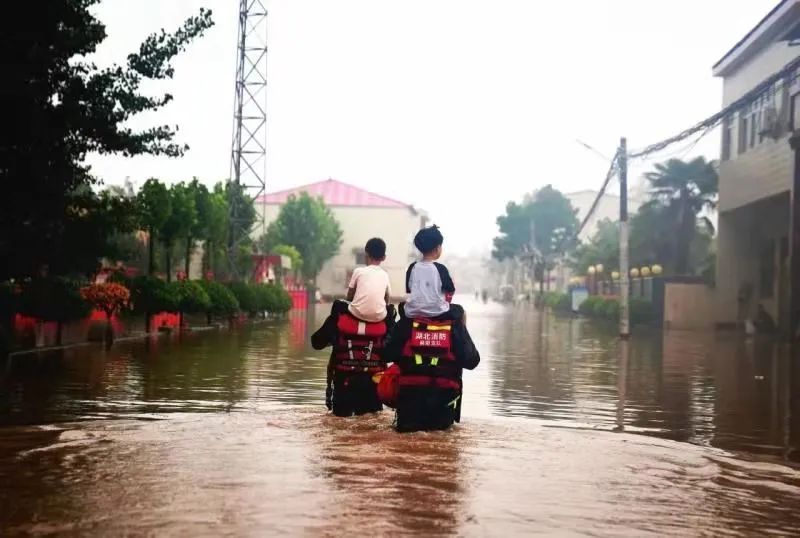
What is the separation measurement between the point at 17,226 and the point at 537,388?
329 inches

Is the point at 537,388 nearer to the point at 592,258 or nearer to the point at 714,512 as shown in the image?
the point at 714,512

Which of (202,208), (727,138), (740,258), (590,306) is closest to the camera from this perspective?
(202,208)

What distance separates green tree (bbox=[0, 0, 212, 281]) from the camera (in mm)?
15102

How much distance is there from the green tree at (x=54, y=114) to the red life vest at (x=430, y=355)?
8.41 meters

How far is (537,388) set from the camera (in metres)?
14.9

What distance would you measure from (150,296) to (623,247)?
14648 millimetres

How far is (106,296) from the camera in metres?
22.2

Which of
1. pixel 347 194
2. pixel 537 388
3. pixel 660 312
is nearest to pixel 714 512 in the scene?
pixel 537 388

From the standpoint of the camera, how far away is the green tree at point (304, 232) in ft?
312

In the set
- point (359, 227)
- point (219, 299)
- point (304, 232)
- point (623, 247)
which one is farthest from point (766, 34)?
point (359, 227)

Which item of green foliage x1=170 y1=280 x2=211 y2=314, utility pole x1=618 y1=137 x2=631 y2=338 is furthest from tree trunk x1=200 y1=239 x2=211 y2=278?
utility pole x1=618 y1=137 x2=631 y2=338

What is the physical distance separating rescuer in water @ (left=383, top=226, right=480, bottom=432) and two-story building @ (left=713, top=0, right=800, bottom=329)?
80.4 feet

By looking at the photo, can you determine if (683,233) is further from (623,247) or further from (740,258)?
(623,247)

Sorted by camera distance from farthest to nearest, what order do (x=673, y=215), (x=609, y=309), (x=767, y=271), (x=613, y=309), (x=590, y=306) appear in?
1. (x=673, y=215)
2. (x=590, y=306)
3. (x=609, y=309)
4. (x=613, y=309)
5. (x=767, y=271)
